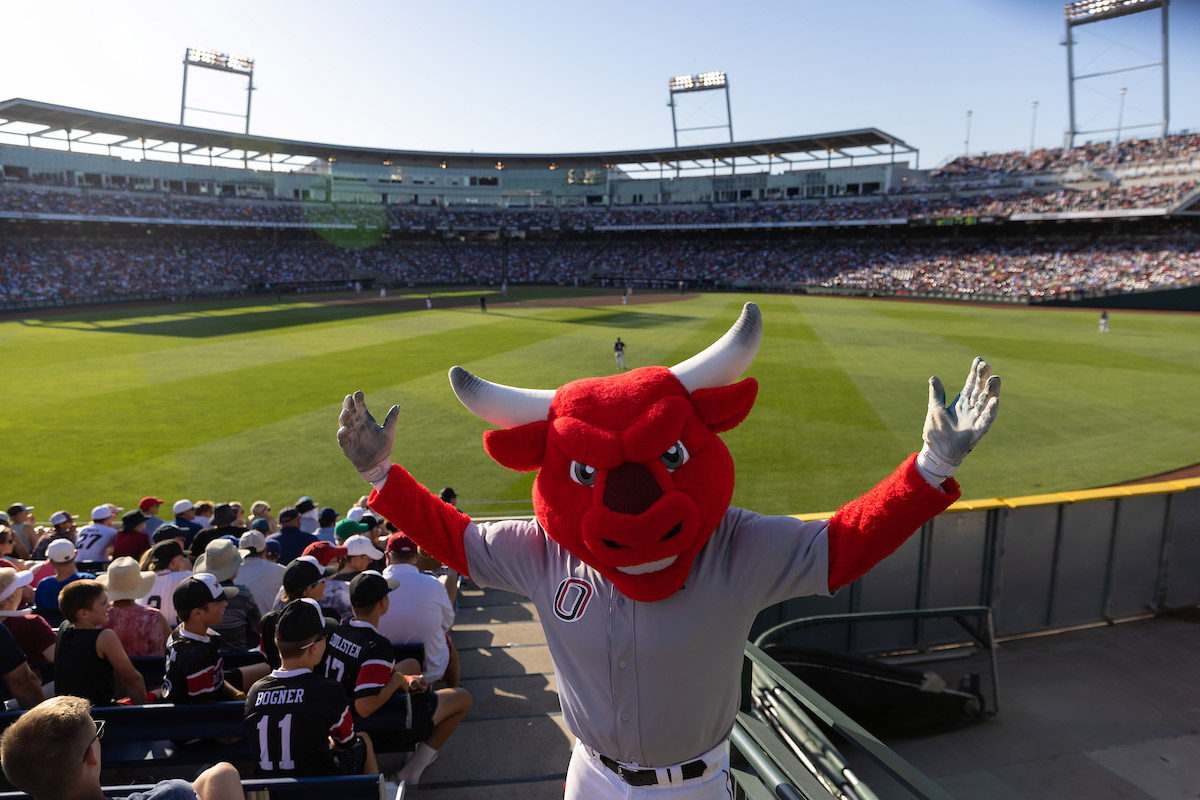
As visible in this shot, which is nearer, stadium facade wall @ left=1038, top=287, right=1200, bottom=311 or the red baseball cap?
the red baseball cap

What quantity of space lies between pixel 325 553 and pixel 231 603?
2.90 feet

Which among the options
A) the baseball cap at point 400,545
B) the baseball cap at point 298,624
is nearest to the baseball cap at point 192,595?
the baseball cap at point 298,624

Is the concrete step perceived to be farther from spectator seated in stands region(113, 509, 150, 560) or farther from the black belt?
spectator seated in stands region(113, 509, 150, 560)

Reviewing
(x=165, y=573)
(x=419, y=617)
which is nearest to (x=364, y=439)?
(x=419, y=617)

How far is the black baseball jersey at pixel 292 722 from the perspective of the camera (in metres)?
3.20

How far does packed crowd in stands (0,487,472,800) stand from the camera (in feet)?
10.7

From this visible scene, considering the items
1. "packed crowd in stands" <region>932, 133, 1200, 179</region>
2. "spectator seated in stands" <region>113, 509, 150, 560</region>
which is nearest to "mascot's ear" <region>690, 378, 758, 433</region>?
"spectator seated in stands" <region>113, 509, 150, 560</region>

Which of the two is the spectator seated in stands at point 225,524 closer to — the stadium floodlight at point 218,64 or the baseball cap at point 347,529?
the baseball cap at point 347,529

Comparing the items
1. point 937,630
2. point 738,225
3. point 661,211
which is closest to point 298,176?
point 661,211

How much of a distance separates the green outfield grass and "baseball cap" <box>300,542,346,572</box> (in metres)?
4.94

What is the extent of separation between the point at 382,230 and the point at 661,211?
95.8 feet

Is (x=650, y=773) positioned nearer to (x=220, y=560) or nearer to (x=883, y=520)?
(x=883, y=520)

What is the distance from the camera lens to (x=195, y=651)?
4008 millimetres

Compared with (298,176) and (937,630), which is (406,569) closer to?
(937,630)
